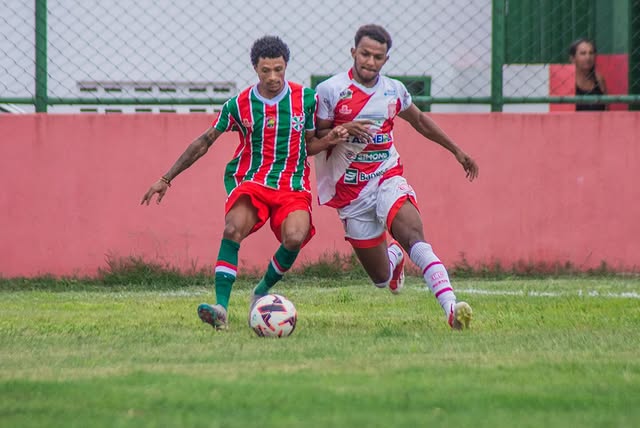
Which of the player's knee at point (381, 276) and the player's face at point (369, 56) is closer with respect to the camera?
the player's face at point (369, 56)

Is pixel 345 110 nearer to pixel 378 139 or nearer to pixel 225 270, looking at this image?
pixel 378 139

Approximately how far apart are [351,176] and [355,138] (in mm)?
239

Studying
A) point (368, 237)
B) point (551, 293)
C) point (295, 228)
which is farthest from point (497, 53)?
point (295, 228)

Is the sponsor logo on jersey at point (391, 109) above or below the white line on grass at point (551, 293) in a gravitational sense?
above

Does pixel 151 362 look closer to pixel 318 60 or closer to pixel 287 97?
pixel 287 97

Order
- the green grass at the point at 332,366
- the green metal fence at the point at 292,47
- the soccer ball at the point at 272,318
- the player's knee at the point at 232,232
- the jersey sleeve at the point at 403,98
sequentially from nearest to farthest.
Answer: the green grass at the point at 332,366 < the soccer ball at the point at 272,318 < the player's knee at the point at 232,232 < the jersey sleeve at the point at 403,98 < the green metal fence at the point at 292,47

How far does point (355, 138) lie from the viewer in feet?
22.0

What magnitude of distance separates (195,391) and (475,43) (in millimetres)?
8374

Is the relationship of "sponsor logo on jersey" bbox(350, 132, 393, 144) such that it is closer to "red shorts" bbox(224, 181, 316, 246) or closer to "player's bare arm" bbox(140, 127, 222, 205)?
"red shorts" bbox(224, 181, 316, 246)

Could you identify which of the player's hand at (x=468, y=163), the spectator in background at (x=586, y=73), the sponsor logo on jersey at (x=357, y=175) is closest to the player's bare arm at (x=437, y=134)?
the player's hand at (x=468, y=163)

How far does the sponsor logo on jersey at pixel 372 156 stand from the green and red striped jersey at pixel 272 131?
311mm

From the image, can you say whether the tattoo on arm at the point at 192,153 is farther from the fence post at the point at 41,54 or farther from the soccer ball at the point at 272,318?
the fence post at the point at 41,54

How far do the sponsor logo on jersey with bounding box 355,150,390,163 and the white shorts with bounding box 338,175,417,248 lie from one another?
13cm

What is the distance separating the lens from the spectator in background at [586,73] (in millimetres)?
10625
